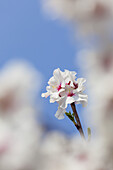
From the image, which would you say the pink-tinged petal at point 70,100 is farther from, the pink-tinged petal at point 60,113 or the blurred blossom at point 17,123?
the blurred blossom at point 17,123

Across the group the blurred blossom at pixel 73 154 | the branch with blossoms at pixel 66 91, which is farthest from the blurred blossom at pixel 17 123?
the branch with blossoms at pixel 66 91

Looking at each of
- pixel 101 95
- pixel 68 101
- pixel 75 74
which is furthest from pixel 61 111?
pixel 101 95

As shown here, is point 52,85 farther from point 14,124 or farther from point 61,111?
point 14,124

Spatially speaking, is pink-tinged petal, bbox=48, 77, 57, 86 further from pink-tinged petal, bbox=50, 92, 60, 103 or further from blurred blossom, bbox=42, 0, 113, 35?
blurred blossom, bbox=42, 0, 113, 35

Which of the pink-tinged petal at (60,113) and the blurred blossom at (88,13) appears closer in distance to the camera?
the blurred blossom at (88,13)

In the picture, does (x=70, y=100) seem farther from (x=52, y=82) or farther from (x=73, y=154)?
(x=73, y=154)

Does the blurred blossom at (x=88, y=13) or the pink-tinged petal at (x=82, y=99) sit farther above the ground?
the pink-tinged petal at (x=82, y=99)

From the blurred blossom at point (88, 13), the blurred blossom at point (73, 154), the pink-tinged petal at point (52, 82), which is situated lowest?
the blurred blossom at point (73, 154)

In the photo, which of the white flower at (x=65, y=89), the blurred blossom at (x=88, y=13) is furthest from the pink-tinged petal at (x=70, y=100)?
the blurred blossom at (x=88, y=13)

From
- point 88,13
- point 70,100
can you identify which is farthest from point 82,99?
point 88,13
